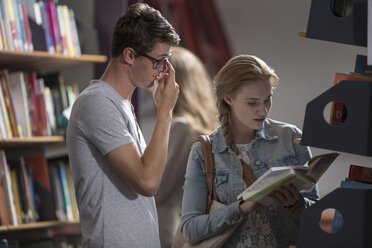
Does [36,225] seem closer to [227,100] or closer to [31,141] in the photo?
[31,141]

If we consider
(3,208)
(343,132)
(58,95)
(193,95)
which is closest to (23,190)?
(3,208)

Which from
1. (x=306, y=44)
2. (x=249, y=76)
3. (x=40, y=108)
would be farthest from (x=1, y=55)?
(x=306, y=44)

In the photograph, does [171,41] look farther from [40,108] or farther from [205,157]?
[40,108]

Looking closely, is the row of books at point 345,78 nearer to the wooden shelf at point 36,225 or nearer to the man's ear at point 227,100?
the man's ear at point 227,100

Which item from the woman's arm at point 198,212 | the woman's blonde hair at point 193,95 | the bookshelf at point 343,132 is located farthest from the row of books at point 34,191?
the bookshelf at point 343,132

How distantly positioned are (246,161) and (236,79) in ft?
0.89

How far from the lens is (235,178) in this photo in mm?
1815

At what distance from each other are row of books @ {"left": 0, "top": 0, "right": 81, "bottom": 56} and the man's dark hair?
108 centimetres

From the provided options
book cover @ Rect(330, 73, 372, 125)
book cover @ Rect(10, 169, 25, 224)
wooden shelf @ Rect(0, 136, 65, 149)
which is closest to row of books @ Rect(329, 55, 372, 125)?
book cover @ Rect(330, 73, 372, 125)

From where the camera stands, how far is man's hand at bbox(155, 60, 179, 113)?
1760 mm

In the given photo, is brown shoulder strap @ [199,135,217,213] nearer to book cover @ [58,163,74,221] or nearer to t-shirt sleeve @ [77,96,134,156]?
t-shirt sleeve @ [77,96,134,156]

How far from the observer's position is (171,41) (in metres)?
1.80

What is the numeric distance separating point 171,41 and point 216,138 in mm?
361

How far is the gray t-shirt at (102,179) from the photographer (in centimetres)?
166
